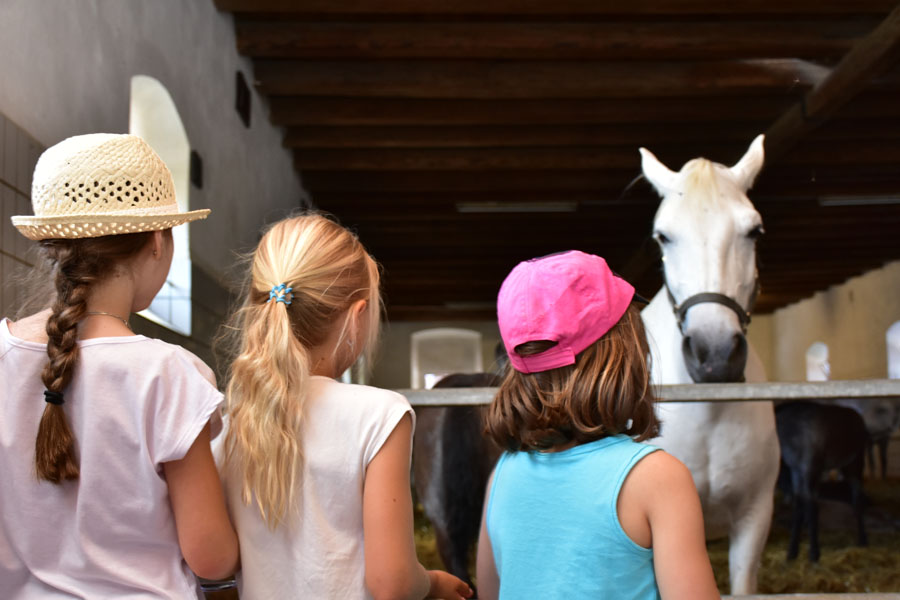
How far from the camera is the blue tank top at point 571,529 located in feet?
3.38

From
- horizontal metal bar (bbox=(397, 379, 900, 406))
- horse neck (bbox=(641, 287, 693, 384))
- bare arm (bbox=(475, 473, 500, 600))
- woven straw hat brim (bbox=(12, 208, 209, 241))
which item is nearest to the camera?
woven straw hat brim (bbox=(12, 208, 209, 241))

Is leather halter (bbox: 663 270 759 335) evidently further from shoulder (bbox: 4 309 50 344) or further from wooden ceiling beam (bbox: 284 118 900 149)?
wooden ceiling beam (bbox: 284 118 900 149)

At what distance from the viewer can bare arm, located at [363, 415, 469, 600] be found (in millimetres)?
1097

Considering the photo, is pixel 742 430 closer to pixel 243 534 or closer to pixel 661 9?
pixel 243 534

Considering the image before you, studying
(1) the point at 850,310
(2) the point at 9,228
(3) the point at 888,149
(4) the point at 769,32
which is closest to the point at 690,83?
(4) the point at 769,32

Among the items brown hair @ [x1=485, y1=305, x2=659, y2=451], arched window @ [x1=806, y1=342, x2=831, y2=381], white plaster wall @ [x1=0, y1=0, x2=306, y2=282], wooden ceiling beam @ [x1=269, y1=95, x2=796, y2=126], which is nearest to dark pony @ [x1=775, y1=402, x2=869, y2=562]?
wooden ceiling beam @ [x1=269, y1=95, x2=796, y2=126]

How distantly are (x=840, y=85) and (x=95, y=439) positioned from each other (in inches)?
199

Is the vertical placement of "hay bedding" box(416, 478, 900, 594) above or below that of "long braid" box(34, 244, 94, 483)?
below

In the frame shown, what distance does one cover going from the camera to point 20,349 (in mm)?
1057

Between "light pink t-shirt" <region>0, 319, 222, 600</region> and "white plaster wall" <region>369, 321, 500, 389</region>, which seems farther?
"white plaster wall" <region>369, 321, 500, 389</region>

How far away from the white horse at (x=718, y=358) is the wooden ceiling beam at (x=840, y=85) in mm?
2395

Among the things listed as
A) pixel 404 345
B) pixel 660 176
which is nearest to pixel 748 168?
pixel 660 176

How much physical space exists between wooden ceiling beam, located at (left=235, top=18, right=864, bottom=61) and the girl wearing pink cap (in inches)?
152

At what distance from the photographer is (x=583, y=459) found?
109 centimetres
